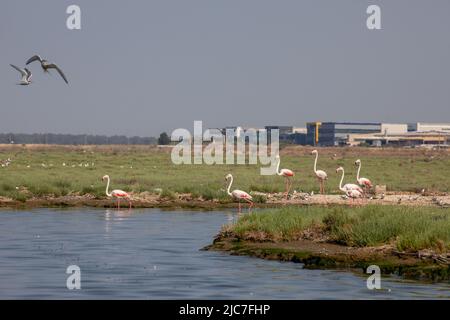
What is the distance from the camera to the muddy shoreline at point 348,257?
2306 centimetres

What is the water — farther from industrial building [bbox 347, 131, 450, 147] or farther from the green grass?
industrial building [bbox 347, 131, 450, 147]

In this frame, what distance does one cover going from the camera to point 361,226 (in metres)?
26.1

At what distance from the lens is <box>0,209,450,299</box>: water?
70.6ft

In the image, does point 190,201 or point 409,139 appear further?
point 409,139

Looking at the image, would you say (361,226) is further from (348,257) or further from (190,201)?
(190,201)

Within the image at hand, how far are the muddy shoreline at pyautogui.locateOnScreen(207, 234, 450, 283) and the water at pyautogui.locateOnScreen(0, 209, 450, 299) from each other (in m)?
0.41

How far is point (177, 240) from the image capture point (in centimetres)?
3134

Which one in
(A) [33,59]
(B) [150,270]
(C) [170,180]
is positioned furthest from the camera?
(C) [170,180]

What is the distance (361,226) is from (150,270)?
17.1 feet

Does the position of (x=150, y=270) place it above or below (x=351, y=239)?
below

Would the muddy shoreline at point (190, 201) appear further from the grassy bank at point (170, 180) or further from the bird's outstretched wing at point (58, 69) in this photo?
the bird's outstretched wing at point (58, 69)

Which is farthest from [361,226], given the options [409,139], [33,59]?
[409,139]

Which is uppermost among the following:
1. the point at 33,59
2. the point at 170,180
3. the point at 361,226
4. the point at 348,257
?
the point at 33,59
